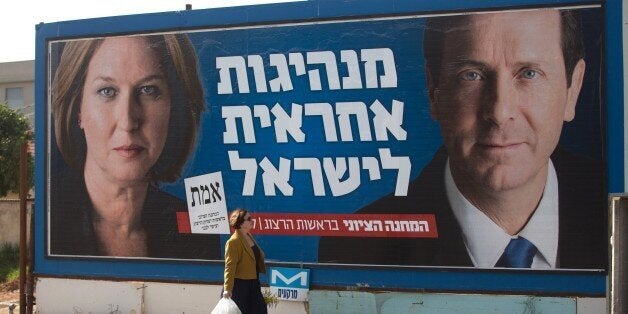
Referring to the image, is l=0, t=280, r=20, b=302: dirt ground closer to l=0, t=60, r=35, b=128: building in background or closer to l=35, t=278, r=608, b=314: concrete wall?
l=35, t=278, r=608, b=314: concrete wall

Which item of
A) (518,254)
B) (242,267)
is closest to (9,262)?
(242,267)

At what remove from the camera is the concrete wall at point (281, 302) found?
10.0m

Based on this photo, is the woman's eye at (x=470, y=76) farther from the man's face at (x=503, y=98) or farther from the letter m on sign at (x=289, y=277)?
the letter m on sign at (x=289, y=277)

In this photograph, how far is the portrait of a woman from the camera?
Answer: 1153cm

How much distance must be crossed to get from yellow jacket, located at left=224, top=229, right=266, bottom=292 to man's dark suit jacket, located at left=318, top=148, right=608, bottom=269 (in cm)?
223

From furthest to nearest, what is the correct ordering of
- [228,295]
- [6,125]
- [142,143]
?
[6,125]
[142,143]
[228,295]

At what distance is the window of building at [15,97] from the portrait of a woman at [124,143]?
36003 mm

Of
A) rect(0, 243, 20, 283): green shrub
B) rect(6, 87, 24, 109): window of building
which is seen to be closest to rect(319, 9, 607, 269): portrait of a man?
rect(0, 243, 20, 283): green shrub

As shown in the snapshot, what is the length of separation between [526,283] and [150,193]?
17.3ft

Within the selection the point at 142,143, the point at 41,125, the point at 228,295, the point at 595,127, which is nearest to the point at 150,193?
the point at 142,143

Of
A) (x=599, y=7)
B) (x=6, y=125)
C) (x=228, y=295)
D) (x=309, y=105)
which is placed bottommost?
(x=228, y=295)

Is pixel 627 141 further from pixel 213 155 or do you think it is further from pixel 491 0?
pixel 213 155

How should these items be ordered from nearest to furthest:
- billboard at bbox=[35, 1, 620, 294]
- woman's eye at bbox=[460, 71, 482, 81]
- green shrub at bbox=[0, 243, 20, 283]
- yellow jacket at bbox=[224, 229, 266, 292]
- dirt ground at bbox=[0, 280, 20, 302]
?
yellow jacket at bbox=[224, 229, 266, 292], billboard at bbox=[35, 1, 620, 294], woman's eye at bbox=[460, 71, 482, 81], dirt ground at bbox=[0, 280, 20, 302], green shrub at bbox=[0, 243, 20, 283]

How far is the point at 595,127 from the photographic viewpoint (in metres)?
9.87
